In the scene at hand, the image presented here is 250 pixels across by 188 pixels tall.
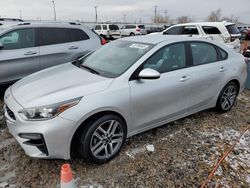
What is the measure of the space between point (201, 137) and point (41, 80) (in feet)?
8.21

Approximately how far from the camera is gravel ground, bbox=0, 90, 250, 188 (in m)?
2.51

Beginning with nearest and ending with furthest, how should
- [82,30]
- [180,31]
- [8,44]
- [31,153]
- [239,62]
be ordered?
1. [31,153]
2. [239,62]
3. [8,44]
4. [82,30]
5. [180,31]

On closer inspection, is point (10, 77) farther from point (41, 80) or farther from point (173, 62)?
point (173, 62)

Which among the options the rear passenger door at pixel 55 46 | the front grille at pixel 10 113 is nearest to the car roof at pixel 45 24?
the rear passenger door at pixel 55 46

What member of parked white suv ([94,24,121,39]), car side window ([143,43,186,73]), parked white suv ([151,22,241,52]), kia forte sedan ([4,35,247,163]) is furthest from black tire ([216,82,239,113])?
parked white suv ([94,24,121,39])

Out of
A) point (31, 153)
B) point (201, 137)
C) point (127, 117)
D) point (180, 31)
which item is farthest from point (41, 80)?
point (180, 31)

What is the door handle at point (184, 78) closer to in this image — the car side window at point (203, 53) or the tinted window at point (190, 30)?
the car side window at point (203, 53)

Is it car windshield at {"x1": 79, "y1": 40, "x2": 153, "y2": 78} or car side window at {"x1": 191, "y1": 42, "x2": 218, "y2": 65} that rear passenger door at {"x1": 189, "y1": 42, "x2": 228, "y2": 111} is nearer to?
car side window at {"x1": 191, "y1": 42, "x2": 218, "y2": 65}

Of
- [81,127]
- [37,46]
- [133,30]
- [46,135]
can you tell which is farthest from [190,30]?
[133,30]

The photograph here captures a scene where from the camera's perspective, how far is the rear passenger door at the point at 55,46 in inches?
201

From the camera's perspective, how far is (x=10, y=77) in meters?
4.72

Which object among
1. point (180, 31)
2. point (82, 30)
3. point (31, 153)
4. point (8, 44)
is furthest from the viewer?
point (180, 31)

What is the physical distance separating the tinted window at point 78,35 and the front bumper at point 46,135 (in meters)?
3.49

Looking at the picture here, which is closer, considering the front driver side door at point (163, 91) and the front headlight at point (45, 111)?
the front headlight at point (45, 111)
